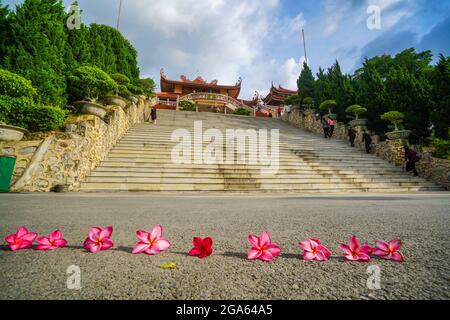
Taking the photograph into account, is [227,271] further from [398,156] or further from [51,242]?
[398,156]

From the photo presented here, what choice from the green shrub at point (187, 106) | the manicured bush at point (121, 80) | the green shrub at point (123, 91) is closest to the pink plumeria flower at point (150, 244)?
the manicured bush at point (121, 80)

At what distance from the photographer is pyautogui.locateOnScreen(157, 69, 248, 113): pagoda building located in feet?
101

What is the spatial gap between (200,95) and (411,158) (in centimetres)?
2659

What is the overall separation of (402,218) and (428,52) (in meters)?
29.2

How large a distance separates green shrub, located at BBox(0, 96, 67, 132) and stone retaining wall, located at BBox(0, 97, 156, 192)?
36cm

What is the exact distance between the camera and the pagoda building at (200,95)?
101ft

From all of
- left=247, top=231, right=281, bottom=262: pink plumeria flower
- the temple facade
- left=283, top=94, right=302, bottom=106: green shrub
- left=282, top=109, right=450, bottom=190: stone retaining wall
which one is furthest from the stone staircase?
the temple facade

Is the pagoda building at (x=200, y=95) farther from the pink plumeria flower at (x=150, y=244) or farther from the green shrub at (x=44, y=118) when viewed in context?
the pink plumeria flower at (x=150, y=244)

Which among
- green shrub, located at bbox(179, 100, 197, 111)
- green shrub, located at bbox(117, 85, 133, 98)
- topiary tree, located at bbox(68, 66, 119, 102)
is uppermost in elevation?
green shrub, located at bbox(179, 100, 197, 111)

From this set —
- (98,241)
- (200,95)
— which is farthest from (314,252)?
(200,95)

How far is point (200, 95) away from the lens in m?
31.3

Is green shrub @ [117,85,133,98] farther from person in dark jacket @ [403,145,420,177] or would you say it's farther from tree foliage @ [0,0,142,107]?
person in dark jacket @ [403,145,420,177]

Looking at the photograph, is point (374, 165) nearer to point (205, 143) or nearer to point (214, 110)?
point (205, 143)

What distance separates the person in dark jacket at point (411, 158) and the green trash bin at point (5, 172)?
1479 cm
